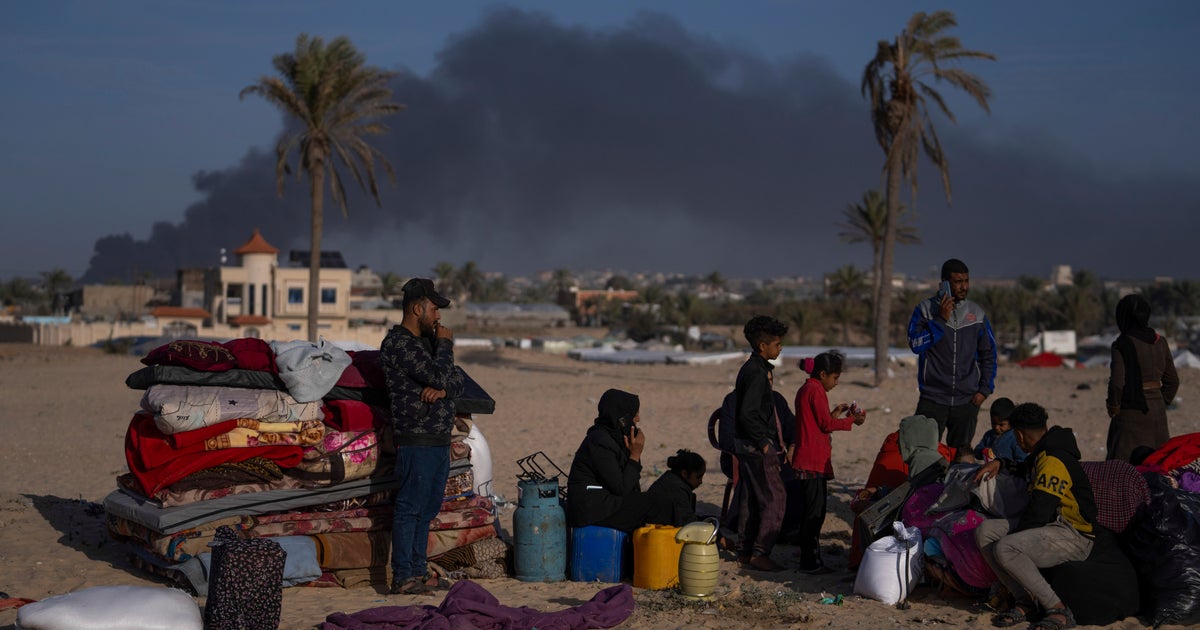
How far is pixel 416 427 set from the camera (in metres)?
6.99

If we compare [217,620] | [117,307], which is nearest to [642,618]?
[217,620]

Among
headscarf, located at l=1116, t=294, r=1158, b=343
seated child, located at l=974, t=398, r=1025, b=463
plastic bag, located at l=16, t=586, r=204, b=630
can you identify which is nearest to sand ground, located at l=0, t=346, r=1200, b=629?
plastic bag, located at l=16, t=586, r=204, b=630

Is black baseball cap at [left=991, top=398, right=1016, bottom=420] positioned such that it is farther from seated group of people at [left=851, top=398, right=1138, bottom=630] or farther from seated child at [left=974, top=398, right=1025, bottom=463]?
seated group of people at [left=851, top=398, right=1138, bottom=630]

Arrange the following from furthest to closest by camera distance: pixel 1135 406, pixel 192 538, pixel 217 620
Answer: pixel 1135 406 < pixel 192 538 < pixel 217 620

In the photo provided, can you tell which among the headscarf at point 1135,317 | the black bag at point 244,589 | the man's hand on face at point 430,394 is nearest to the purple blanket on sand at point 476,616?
the black bag at point 244,589

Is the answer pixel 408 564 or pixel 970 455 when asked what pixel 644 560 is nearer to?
pixel 408 564

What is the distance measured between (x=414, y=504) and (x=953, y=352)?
441 cm

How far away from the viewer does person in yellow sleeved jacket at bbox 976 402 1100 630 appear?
6023 mm

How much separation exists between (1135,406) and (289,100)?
21177 millimetres

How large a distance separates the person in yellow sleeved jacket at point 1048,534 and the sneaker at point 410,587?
11.6 feet

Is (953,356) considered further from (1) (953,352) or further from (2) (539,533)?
(2) (539,533)

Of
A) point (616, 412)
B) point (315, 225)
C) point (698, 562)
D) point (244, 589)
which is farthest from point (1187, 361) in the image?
point (244, 589)

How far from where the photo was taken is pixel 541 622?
589 centimetres

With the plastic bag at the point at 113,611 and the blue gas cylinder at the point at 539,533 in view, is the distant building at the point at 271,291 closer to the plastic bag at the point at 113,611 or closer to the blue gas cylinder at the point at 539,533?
the blue gas cylinder at the point at 539,533
